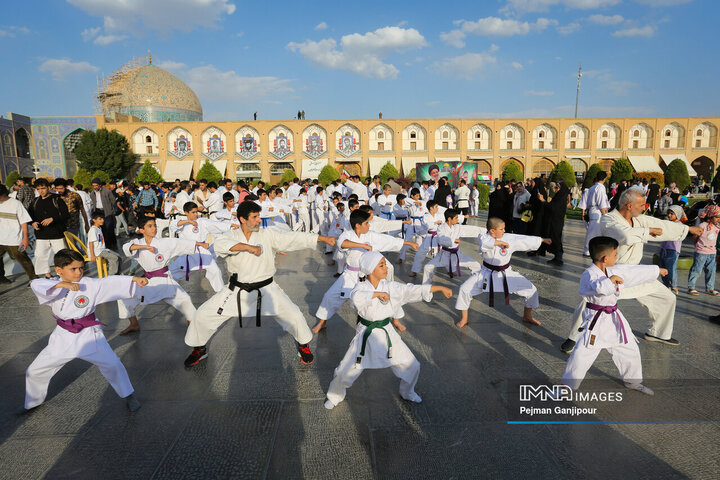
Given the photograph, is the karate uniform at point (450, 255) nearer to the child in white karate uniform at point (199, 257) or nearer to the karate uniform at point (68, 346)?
the child in white karate uniform at point (199, 257)

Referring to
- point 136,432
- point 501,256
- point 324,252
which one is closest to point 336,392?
point 136,432

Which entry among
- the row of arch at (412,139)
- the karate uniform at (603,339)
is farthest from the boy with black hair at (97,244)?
the row of arch at (412,139)

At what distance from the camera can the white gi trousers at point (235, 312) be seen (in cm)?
408

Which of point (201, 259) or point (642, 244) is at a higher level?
point (642, 244)

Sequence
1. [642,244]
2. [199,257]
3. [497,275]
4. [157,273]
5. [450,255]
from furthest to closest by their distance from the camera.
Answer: [450,255] < [199,257] < [497,275] < [157,273] < [642,244]

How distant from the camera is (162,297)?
16.3ft

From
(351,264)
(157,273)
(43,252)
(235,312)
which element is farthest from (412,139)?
(235,312)

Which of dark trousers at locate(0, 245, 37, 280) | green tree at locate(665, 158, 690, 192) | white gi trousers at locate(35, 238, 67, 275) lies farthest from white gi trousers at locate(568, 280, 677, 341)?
green tree at locate(665, 158, 690, 192)

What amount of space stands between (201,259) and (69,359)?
10.4 ft

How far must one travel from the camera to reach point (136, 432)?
3.12 meters

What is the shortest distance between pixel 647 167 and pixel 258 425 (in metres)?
53.5

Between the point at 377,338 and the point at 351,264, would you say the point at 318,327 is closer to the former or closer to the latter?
the point at 351,264

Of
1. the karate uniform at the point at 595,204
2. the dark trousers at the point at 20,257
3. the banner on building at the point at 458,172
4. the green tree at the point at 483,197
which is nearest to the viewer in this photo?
the dark trousers at the point at 20,257

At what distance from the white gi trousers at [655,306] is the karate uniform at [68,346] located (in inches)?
177
